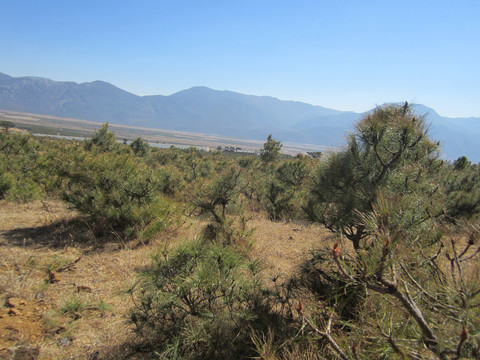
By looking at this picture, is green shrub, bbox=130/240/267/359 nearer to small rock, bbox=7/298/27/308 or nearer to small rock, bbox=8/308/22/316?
small rock, bbox=8/308/22/316

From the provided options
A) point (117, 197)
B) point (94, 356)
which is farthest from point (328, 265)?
point (117, 197)

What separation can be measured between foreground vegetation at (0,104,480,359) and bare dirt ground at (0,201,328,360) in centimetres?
38

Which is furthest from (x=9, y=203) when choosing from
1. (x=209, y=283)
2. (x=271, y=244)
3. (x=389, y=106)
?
(x=389, y=106)

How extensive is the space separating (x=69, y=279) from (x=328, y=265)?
14.9ft

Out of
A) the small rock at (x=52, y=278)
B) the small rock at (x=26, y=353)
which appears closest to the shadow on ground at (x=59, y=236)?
the small rock at (x=52, y=278)

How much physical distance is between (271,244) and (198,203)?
227 cm

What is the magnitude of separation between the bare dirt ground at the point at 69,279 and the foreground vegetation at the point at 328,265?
1.26 feet

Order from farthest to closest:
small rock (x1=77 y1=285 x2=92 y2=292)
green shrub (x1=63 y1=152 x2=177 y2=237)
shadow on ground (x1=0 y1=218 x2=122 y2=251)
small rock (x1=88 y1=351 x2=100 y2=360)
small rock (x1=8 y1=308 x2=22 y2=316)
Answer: green shrub (x1=63 y1=152 x2=177 y2=237) → shadow on ground (x1=0 y1=218 x2=122 y2=251) → small rock (x1=77 y1=285 x2=92 y2=292) → small rock (x1=8 y1=308 x2=22 y2=316) → small rock (x1=88 y1=351 x2=100 y2=360)

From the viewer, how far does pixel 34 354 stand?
9.15 ft

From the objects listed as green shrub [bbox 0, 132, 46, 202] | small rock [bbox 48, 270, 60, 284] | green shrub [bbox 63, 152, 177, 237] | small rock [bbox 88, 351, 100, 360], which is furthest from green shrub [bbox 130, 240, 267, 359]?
green shrub [bbox 0, 132, 46, 202]

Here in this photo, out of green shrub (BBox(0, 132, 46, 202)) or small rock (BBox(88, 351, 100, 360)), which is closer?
small rock (BBox(88, 351, 100, 360))

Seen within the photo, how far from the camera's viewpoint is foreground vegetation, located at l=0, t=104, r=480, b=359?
1.47 metres

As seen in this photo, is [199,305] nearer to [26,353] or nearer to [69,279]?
[26,353]

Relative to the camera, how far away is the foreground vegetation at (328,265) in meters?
1.47
